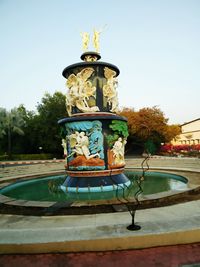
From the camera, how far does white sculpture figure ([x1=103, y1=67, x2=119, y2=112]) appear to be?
14289 mm

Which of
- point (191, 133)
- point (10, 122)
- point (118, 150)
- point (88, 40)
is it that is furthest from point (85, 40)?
point (191, 133)

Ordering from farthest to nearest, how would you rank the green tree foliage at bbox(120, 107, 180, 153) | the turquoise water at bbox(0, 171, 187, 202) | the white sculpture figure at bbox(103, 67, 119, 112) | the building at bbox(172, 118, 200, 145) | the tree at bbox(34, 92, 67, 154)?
the building at bbox(172, 118, 200, 145) → the green tree foliage at bbox(120, 107, 180, 153) → the tree at bbox(34, 92, 67, 154) → the white sculpture figure at bbox(103, 67, 119, 112) → the turquoise water at bbox(0, 171, 187, 202)

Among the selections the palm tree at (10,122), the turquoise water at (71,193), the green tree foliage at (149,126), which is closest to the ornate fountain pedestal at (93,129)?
the turquoise water at (71,193)

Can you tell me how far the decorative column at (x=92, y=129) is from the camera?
1311 cm

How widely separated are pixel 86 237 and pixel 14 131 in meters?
46.1

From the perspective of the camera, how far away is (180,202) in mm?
9367

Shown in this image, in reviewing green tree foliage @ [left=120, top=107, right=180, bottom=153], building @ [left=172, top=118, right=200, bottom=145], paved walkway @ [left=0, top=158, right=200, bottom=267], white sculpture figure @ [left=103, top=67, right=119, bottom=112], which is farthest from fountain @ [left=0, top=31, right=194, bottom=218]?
building @ [left=172, top=118, right=200, bottom=145]

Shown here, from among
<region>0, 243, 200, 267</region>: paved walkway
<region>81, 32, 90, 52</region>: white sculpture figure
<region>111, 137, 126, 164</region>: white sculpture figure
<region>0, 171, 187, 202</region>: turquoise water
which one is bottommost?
<region>0, 171, 187, 202</region>: turquoise water

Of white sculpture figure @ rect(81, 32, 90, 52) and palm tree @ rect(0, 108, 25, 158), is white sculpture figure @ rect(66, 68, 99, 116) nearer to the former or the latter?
white sculpture figure @ rect(81, 32, 90, 52)

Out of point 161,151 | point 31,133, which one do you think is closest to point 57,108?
point 31,133

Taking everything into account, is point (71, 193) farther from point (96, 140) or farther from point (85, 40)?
point (85, 40)

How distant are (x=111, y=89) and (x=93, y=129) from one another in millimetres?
3118

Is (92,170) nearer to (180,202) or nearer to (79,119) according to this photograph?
(79,119)

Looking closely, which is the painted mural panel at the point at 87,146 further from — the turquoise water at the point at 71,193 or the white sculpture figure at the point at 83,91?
the turquoise water at the point at 71,193
